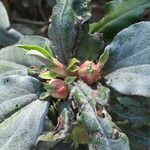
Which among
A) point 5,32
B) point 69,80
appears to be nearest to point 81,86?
point 69,80

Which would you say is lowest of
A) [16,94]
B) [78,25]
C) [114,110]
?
[114,110]

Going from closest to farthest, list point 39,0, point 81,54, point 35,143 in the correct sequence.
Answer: point 35,143
point 81,54
point 39,0

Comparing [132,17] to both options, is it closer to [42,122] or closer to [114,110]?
[114,110]

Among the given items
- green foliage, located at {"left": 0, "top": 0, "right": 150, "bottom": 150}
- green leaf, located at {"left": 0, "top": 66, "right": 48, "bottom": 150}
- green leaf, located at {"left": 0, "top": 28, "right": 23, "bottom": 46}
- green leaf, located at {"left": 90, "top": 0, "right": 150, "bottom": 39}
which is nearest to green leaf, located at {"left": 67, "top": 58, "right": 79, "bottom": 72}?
green foliage, located at {"left": 0, "top": 0, "right": 150, "bottom": 150}

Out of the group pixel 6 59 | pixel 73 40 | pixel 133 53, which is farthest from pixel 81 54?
pixel 6 59

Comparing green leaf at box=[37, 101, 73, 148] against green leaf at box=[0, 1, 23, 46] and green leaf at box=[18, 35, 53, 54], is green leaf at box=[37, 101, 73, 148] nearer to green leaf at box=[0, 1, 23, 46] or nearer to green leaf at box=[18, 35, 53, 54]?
green leaf at box=[18, 35, 53, 54]

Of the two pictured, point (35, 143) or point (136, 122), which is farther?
point (136, 122)

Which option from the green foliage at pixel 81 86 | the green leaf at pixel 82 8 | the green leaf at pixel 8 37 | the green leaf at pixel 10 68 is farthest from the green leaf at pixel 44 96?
the green leaf at pixel 8 37
